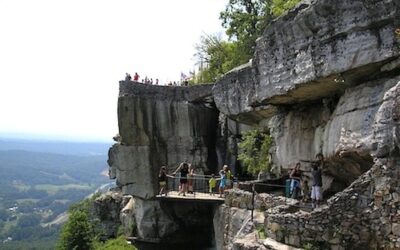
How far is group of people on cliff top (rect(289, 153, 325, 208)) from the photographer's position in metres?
19.3

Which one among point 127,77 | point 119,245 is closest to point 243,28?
point 127,77

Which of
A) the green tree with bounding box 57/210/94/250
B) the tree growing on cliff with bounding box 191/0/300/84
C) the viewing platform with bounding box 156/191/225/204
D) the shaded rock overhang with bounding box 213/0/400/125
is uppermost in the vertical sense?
the tree growing on cliff with bounding box 191/0/300/84

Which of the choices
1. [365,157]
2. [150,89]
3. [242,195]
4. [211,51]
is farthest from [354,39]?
[211,51]

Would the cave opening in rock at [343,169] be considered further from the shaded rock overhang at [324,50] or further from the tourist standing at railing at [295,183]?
the shaded rock overhang at [324,50]

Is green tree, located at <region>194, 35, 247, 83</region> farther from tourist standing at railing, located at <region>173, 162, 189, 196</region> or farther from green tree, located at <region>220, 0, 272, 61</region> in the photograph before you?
tourist standing at railing, located at <region>173, 162, 189, 196</region>

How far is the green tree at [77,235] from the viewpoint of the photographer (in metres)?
50.9

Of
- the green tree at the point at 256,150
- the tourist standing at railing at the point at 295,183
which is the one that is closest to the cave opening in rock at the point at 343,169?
the tourist standing at railing at the point at 295,183

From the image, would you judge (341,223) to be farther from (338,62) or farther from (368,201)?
(338,62)

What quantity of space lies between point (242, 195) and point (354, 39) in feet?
33.3

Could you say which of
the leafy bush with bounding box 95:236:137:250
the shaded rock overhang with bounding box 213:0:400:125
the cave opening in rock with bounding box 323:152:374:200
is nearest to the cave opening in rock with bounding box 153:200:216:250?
the leafy bush with bounding box 95:236:137:250

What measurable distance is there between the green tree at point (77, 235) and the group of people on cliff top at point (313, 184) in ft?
109

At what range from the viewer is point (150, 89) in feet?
140

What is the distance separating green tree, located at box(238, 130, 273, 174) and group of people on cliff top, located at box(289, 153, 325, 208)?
10.4m

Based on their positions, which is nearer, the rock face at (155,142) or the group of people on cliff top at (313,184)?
the group of people on cliff top at (313,184)
